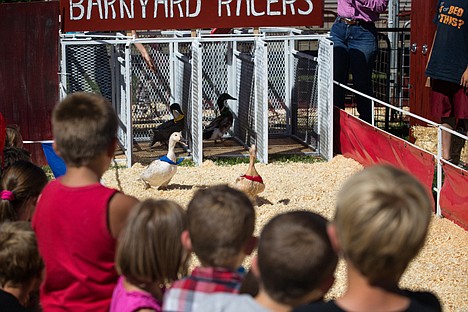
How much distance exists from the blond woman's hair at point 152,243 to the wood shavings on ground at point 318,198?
314 centimetres

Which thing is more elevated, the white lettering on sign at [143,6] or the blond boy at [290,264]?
the white lettering on sign at [143,6]

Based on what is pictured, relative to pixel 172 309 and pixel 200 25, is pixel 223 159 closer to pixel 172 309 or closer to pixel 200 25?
pixel 200 25

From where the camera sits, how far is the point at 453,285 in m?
6.30

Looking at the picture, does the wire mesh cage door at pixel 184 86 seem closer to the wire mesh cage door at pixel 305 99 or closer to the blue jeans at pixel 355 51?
the wire mesh cage door at pixel 305 99

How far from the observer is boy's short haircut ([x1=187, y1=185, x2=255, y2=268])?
285 centimetres

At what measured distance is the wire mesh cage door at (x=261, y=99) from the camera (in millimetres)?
10508

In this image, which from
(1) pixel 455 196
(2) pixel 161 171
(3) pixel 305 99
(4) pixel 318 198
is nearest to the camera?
(1) pixel 455 196

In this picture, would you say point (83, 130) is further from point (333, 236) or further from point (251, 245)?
point (333, 236)

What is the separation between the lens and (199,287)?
285 centimetres

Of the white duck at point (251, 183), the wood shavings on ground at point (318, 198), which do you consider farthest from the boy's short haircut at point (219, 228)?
the white duck at point (251, 183)

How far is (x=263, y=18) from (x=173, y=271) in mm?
7837

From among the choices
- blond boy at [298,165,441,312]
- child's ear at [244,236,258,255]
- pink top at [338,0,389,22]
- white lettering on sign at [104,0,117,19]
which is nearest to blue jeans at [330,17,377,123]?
pink top at [338,0,389,22]

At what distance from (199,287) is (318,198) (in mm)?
6032

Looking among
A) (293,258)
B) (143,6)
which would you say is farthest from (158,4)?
(293,258)
